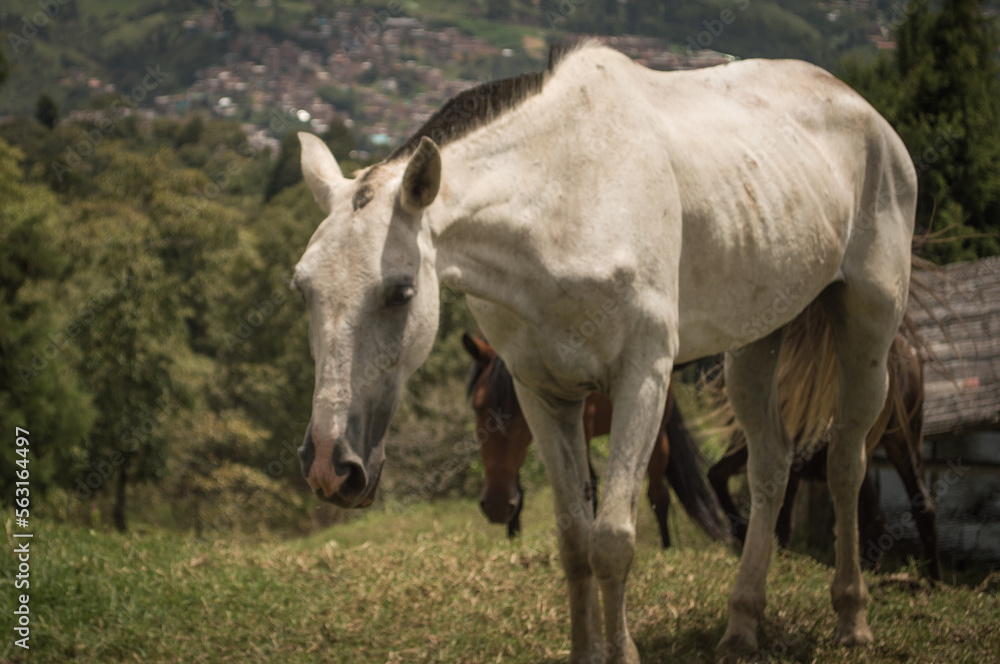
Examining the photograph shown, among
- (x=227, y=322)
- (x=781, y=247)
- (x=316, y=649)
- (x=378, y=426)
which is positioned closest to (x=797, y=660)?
(x=781, y=247)

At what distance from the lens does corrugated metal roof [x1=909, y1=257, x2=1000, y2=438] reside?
223 inches

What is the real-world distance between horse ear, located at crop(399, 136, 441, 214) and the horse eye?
0.23 metres

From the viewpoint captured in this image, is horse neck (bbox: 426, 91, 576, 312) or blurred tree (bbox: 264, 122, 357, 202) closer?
horse neck (bbox: 426, 91, 576, 312)

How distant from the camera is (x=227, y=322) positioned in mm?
23719

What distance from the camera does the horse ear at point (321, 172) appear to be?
2.79 metres

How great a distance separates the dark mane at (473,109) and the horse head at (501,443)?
8.91 ft

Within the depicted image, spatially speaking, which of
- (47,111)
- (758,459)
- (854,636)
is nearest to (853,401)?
(758,459)

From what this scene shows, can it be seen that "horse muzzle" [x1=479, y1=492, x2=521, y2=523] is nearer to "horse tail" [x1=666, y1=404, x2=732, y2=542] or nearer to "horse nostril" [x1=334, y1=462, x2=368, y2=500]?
"horse tail" [x1=666, y1=404, x2=732, y2=542]

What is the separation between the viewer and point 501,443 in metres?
5.55

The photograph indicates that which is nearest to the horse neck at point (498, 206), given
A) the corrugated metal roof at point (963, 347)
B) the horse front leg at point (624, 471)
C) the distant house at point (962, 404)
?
the horse front leg at point (624, 471)

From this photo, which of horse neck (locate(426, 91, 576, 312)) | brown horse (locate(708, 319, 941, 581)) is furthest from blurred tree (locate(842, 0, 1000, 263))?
Answer: horse neck (locate(426, 91, 576, 312))

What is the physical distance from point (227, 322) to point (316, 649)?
2088 centimetres

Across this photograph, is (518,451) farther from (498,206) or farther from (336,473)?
(336,473)

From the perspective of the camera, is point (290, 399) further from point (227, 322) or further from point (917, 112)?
point (917, 112)
